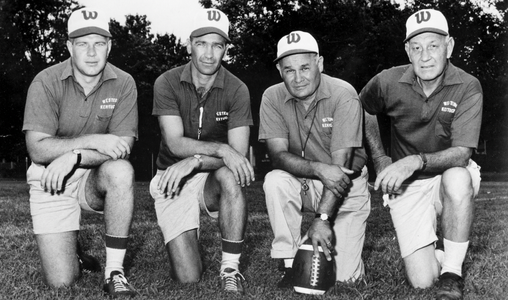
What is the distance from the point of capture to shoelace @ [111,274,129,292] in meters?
4.30

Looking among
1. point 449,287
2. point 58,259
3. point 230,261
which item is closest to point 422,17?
point 449,287

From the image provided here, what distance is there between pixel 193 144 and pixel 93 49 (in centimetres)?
111

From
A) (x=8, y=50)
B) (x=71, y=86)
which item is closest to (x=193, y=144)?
(x=71, y=86)

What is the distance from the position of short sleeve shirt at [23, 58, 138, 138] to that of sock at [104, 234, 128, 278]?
34.3 inches

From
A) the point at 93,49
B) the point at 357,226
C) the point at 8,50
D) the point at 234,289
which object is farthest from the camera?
the point at 8,50

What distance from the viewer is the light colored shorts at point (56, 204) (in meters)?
4.75

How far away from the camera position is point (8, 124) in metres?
38.1

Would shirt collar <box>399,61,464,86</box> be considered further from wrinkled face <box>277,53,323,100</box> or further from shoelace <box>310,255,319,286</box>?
shoelace <box>310,255,319,286</box>

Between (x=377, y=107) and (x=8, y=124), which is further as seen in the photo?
(x=8, y=124)

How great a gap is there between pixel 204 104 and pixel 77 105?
3.46 ft

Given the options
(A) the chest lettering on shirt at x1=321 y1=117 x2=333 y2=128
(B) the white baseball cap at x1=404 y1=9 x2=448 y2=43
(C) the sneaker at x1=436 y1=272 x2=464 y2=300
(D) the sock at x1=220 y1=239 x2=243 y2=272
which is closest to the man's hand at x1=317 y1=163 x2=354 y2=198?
(A) the chest lettering on shirt at x1=321 y1=117 x2=333 y2=128

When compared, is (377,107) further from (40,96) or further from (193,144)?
(40,96)

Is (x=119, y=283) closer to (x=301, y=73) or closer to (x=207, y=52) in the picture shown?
(x=207, y=52)

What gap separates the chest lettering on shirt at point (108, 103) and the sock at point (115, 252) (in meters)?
1.05
